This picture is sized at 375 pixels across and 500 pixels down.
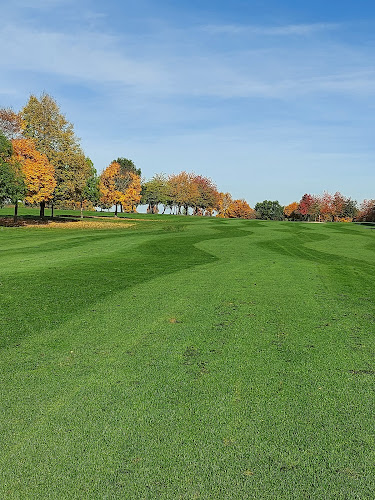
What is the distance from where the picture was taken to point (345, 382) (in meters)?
4.16

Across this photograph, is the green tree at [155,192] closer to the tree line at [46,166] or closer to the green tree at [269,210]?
the tree line at [46,166]

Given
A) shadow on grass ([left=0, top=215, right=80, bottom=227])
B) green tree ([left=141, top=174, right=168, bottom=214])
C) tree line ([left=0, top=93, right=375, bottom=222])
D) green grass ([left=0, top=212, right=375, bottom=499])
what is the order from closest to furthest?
green grass ([left=0, top=212, right=375, bottom=499])
tree line ([left=0, top=93, right=375, bottom=222])
shadow on grass ([left=0, top=215, right=80, bottom=227])
green tree ([left=141, top=174, right=168, bottom=214])

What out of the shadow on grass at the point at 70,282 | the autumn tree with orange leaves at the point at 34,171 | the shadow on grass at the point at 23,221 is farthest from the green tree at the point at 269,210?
the shadow on grass at the point at 70,282

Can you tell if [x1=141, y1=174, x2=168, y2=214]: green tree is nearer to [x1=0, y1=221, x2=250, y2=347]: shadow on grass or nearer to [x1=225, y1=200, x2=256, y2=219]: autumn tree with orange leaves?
[x1=225, y1=200, x2=256, y2=219]: autumn tree with orange leaves

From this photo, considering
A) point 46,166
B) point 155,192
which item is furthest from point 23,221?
point 155,192

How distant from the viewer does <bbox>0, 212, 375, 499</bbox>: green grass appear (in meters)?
2.74

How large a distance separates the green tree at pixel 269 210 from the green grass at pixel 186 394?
163133mm

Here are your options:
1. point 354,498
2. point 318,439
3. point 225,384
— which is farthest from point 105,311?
point 354,498

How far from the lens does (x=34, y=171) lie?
35.1 metres

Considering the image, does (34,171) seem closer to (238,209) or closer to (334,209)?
(334,209)

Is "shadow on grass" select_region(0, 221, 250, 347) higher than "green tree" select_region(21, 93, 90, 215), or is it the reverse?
"green tree" select_region(21, 93, 90, 215)

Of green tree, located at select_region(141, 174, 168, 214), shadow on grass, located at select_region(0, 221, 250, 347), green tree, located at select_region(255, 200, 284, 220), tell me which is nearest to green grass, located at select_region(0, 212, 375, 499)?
shadow on grass, located at select_region(0, 221, 250, 347)

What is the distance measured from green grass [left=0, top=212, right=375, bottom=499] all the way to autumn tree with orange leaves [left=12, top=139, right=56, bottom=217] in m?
29.9

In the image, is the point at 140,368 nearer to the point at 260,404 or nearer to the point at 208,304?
the point at 260,404
